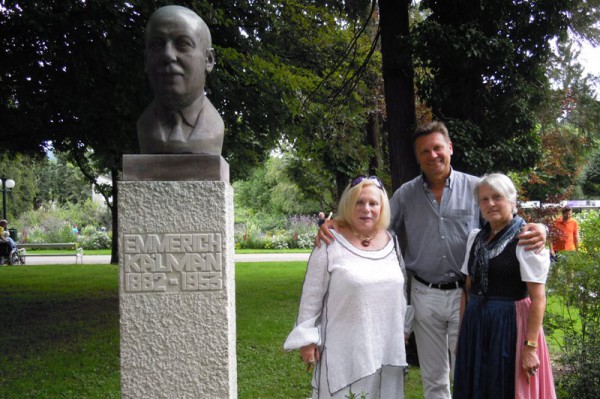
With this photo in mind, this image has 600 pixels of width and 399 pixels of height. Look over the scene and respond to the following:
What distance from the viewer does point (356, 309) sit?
117 inches

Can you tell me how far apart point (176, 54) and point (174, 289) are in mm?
1381

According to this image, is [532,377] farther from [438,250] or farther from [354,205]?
[354,205]

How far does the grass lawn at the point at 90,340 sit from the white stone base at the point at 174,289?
6.99 ft

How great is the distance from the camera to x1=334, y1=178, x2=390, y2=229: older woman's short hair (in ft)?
10.2

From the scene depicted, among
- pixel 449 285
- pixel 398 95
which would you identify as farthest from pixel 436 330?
pixel 398 95

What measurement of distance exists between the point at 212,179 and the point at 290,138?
5.84 meters

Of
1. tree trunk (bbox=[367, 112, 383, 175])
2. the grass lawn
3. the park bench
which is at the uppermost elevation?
tree trunk (bbox=[367, 112, 383, 175])

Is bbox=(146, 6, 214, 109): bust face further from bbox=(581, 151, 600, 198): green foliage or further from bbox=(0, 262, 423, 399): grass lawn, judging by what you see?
bbox=(581, 151, 600, 198): green foliage

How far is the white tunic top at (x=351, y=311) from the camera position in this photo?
297 centimetres

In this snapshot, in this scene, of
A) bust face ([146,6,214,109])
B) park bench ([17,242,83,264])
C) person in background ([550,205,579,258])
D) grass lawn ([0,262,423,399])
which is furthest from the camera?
park bench ([17,242,83,264])

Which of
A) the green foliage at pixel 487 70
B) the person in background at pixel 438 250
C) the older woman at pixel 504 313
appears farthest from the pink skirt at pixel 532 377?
the green foliage at pixel 487 70

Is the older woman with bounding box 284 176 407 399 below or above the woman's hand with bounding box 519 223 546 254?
below

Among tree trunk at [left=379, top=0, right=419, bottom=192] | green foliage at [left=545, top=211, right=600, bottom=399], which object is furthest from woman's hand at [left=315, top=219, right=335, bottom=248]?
tree trunk at [left=379, top=0, right=419, bottom=192]

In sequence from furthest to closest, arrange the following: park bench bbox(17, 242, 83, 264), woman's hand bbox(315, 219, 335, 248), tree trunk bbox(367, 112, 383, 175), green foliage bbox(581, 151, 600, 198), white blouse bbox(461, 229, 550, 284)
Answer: green foliage bbox(581, 151, 600, 198) → park bench bbox(17, 242, 83, 264) → tree trunk bbox(367, 112, 383, 175) → woman's hand bbox(315, 219, 335, 248) → white blouse bbox(461, 229, 550, 284)
